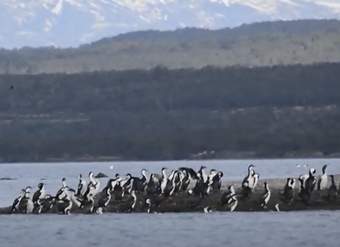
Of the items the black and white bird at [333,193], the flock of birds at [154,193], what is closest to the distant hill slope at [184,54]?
the flock of birds at [154,193]

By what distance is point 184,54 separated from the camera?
14262 centimetres

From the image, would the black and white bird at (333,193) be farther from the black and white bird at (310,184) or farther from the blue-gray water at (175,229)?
the blue-gray water at (175,229)

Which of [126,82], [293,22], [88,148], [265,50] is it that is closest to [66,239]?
[88,148]

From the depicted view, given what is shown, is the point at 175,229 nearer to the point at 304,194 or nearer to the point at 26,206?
the point at 304,194

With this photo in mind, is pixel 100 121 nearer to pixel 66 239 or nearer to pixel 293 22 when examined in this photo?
pixel 66 239

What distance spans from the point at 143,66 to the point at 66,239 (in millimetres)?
94372

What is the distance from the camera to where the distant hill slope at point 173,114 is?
3538 inches

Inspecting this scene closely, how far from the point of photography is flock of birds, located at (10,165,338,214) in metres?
45.0

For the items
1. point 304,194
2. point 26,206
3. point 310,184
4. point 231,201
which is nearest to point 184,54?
point 26,206

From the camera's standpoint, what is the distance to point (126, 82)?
4382 inches

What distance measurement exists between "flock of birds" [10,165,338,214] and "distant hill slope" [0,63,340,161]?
125 feet

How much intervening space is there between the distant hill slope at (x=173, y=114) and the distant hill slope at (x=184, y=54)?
14593 mm

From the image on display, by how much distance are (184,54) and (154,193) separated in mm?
96111

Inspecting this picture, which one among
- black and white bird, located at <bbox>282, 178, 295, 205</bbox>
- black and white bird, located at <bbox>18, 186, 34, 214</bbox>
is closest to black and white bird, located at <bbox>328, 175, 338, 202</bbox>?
black and white bird, located at <bbox>282, 178, 295, 205</bbox>
